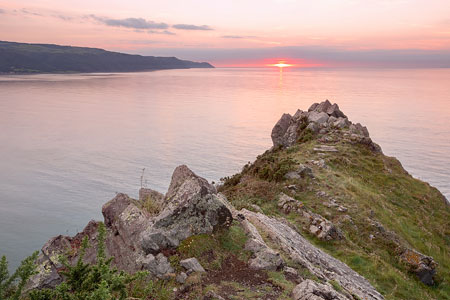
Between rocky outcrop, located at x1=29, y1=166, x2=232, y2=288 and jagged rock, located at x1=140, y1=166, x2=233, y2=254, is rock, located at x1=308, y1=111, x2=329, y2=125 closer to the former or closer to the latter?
rocky outcrop, located at x1=29, y1=166, x2=232, y2=288

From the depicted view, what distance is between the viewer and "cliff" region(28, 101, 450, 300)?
9320 mm

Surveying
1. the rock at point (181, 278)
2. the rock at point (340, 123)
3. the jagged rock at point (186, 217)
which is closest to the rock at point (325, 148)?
the rock at point (340, 123)

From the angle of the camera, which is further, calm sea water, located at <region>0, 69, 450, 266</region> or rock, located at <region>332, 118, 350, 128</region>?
rock, located at <region>332, 118, 350, 128</region>

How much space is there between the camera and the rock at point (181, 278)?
29.0 feet

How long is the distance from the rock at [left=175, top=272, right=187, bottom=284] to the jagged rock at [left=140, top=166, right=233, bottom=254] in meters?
1.27

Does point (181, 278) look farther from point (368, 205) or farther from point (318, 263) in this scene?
point (368, 205)

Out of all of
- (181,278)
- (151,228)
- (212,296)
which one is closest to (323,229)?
(151,228)

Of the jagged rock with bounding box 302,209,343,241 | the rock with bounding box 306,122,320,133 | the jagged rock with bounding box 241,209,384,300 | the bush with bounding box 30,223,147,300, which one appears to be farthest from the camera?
the rock with bounding box 306,122,320,133

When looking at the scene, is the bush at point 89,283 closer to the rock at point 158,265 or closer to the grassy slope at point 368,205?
the rock at point 158,265

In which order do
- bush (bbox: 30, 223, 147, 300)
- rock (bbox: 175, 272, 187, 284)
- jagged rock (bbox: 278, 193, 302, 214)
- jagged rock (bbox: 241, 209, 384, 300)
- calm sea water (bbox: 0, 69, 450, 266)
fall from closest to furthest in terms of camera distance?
1. bush (bbox: 30, 223, 147, 300)
2. rock (bbox: 175, 272, 187, 284)
3. jagged rock (bbox: 241, 209, 384, 300)
4. jagged rock (bbox: 278, 193, 302, 214)
5. calm sea water (bbox: 0, 69, 450, 266)

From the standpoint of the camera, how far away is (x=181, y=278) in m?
8.89

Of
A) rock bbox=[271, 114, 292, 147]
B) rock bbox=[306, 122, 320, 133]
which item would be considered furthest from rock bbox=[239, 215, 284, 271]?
rock bbox=[271, 114, 292, 147]

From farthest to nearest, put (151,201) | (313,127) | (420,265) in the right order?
(313,127) → (420,265) → (151,201)

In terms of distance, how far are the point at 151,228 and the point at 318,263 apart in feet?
20.0
